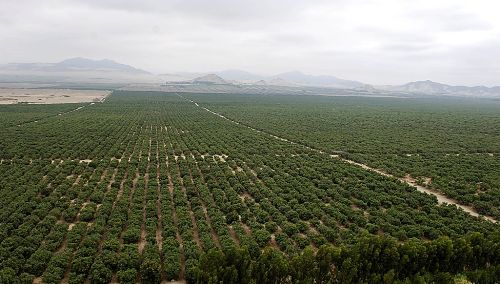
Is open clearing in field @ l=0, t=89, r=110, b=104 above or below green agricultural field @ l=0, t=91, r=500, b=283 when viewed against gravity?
above

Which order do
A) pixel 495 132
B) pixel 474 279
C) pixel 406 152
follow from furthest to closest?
1. pixel 495 132
2. pixel 406 152
3. pixel 474 279

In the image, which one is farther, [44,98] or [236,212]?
[44,98]

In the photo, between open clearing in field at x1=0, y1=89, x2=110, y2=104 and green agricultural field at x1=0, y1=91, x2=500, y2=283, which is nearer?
green agricultural field at x1=0, y1=91, x2=500, y2=283

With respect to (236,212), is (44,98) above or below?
above

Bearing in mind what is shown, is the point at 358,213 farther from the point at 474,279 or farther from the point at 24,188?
the point at 24,188

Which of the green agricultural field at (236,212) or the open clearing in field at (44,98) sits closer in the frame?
the green agricultural field at (236,212)

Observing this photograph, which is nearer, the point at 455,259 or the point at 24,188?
the point at 455,259

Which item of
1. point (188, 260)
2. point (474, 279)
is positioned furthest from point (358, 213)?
point (188, 260)

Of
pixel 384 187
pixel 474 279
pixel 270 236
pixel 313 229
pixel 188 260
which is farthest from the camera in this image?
pixel 384 187
